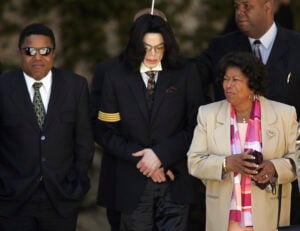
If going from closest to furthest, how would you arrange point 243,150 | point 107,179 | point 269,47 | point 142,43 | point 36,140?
point 243,150 < point 36,140 < point 142,43 < point 107,179 < point 269,47

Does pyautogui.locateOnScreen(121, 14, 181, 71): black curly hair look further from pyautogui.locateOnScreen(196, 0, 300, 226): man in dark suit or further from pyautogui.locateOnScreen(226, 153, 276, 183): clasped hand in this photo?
A: pyautogui.locateOnScreen(226, 153, 276, 183): clasped hand

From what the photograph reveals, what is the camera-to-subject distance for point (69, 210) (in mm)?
5949

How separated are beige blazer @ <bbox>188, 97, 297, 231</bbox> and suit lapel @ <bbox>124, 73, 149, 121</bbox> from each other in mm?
364

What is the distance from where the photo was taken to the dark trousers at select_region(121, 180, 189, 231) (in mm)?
6047

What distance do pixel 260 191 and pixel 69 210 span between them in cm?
112

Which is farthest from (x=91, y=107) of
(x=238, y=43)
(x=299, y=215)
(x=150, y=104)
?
(x=299, y=215)

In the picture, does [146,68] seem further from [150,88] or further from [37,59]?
[37,59]

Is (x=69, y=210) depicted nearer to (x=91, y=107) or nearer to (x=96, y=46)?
(x=91, y=107)

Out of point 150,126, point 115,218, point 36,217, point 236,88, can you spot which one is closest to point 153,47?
point 150,126

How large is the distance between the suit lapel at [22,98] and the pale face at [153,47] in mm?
749

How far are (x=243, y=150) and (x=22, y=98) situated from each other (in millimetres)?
1298

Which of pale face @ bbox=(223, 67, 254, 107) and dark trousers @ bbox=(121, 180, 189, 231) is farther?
dark trousers @ bbox=(121, 180, 189, 231)

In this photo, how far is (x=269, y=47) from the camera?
6379mm

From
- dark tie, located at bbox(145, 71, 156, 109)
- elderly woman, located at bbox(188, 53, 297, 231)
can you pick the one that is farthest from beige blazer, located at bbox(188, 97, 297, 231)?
dark tie, located at bbox(145, 71, 156, 109)
